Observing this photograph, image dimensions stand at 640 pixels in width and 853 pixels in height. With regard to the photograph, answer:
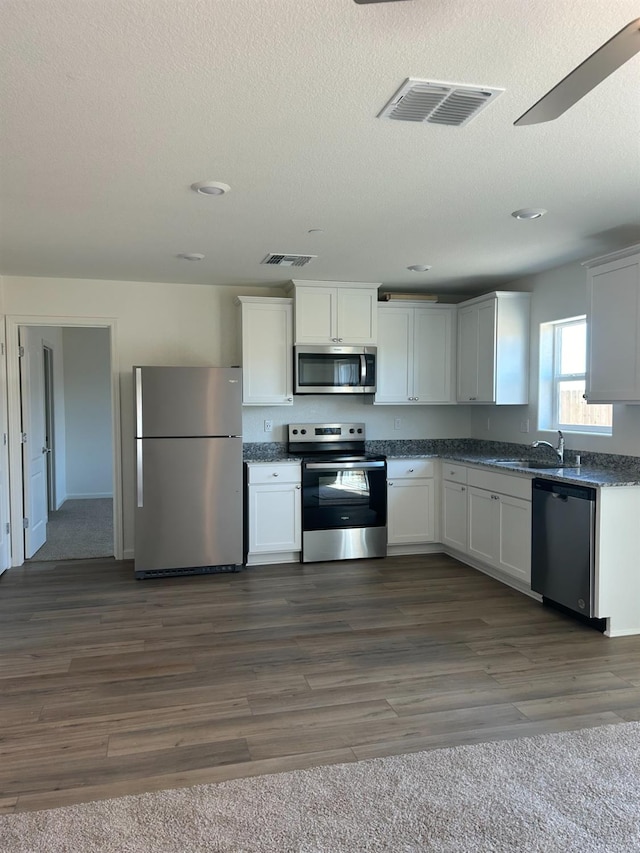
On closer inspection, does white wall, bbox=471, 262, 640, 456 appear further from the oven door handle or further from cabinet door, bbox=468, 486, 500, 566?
the oven door handle

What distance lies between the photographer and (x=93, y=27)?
1685 mm

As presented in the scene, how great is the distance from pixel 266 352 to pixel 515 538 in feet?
8.29

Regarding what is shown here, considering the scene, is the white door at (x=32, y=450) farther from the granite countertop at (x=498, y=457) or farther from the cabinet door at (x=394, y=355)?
the cabinet door at (x=394, y=355)

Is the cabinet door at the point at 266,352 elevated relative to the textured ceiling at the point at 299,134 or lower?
lower

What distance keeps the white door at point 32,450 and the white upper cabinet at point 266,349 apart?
1.88 m

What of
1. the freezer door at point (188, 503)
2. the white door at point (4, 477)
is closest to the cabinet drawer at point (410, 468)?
the freezer door at point (188, 503)

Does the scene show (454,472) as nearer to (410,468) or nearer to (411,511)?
(410,468)

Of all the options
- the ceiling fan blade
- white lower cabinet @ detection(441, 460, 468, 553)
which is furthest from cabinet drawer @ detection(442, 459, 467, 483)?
the ceiling fan blade

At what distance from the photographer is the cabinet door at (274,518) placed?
4.95m

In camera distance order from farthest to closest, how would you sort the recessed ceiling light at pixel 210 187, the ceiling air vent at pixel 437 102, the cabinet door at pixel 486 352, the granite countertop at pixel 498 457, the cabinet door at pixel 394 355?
1. the cabinet door at pixel 394 355
2. the cabinet door at pixel 486 352
3. the granite countertop at pixel 498 457
4. the recessed ceiling light at pixel 210 187
5. the ceiling air vent at pixel 437 102

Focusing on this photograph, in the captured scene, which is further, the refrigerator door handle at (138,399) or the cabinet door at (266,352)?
the cabinet door at (266,352)

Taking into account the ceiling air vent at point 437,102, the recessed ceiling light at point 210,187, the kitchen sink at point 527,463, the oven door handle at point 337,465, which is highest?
the ceiling air vent at point 437,102

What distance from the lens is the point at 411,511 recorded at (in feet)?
17.4

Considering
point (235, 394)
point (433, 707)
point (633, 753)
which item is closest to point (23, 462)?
point (235, 394)
